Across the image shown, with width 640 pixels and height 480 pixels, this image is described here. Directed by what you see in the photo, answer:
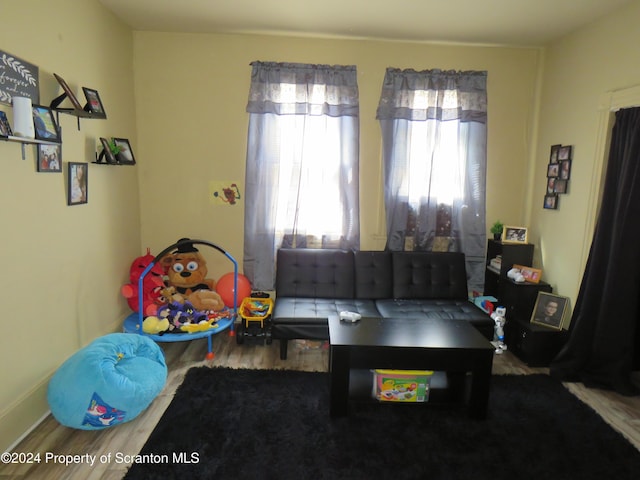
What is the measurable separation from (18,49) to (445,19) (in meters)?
2.90

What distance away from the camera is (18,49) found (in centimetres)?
214

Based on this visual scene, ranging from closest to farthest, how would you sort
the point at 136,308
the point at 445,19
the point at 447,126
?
the point at 445,19 → the point at 136,308 → the point at 447,126

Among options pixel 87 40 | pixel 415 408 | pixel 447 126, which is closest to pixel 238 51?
pixel 87 40

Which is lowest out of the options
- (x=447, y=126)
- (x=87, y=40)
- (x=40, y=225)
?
(x=40, y=225)

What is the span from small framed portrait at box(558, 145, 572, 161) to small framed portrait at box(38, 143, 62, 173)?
381cm

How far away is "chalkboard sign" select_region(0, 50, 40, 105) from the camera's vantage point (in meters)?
2.02

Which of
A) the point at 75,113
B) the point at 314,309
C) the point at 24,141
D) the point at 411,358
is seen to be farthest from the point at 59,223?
the point at 411,358

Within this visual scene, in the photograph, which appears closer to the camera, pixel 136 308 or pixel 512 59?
pixel 136 308

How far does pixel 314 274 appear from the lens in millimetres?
3582

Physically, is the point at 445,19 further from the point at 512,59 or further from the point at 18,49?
the point at 18,49

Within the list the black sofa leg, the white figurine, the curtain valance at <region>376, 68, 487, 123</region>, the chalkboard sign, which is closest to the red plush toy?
the black sofa leg

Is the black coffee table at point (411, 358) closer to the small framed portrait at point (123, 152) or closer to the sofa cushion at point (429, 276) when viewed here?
the sofa cushion at point (429, 276)

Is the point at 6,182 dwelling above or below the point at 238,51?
below

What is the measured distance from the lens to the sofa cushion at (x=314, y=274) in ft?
11.6
